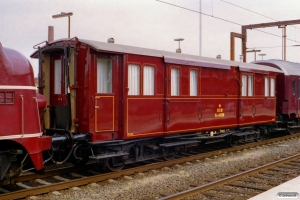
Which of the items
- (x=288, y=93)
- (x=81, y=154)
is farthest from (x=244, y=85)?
(x=81, y=154)

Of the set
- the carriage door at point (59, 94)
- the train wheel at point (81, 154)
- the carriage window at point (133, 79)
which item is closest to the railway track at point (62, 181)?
the train wheel at point (81, 154)

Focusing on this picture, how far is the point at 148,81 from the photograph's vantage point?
10688 mm

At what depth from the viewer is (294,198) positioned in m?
6.68

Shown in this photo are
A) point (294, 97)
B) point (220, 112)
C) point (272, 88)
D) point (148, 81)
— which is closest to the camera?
point (148, 81)

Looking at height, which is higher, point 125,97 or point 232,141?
point 125,97

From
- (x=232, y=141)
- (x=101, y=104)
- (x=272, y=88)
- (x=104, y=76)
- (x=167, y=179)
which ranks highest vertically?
(x=104, y=76)

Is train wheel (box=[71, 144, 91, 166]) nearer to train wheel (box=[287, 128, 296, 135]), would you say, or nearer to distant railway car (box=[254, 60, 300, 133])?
distant railway car (box=[254, 60, 300, 133])

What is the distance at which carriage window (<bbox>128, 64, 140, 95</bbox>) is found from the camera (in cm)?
1011

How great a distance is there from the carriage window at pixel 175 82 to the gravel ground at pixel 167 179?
86.4 inches

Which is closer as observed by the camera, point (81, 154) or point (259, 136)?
point (81, 154)

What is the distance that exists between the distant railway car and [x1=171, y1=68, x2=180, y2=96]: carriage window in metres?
8.89

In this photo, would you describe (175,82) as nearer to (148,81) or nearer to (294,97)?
(148,81)

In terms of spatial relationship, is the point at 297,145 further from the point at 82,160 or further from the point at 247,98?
the point at 82,160

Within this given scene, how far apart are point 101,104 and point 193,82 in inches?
153
